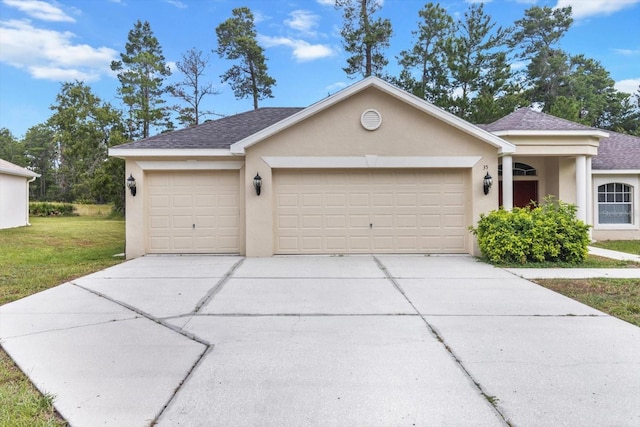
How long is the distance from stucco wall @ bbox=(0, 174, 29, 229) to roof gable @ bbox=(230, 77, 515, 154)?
14497 mm

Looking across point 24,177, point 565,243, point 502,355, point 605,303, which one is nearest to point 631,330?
point 605,303

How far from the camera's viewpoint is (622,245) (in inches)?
468

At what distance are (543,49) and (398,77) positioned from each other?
1526cm

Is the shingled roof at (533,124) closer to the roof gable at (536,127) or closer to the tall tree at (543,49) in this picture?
the roof gable at (536,127)

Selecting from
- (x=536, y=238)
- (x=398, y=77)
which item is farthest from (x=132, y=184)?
(x=398, y=77)

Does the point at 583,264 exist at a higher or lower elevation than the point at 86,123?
lower

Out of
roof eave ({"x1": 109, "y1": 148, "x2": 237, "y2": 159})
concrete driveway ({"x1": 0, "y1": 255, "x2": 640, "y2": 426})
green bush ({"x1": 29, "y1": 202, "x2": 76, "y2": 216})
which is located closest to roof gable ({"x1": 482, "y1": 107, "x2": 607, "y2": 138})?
concrete driveway ({"x1": 0, "y1": 255, "x2": 640, "y2": 426})

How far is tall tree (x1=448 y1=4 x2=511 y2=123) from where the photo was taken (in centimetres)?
2406

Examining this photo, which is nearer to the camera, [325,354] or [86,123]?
[325,354]

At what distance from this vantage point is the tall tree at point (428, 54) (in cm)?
2478

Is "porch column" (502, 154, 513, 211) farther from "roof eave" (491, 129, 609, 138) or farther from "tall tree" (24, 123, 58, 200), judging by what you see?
"tall tree" (24, 123, 58, 200)

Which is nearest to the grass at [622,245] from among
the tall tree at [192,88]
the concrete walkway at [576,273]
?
the concrete walkway at [576,273]

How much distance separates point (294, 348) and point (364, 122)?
22.8ft

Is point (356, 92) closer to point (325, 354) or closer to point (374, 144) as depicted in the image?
point (374, 144)
